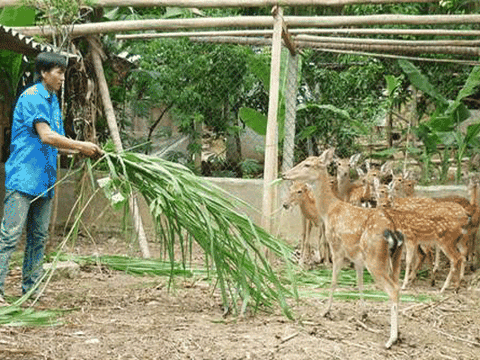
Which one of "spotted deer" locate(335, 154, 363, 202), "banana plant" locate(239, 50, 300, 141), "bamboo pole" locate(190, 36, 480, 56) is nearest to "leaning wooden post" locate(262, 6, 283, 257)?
"bamboo pole" locate(190, 36, 480, 56)

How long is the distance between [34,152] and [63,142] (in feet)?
1.09

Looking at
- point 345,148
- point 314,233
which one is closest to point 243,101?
point 345,148

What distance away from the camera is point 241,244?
240 inches

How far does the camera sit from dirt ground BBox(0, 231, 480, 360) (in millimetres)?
5270

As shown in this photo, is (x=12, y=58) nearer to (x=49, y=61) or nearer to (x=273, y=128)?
(x=49, y=61)

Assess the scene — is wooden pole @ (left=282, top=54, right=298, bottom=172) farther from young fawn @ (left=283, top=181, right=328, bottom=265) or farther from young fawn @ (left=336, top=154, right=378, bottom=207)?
young fawn @ (left=336, top=154, right=378, bottom=207)

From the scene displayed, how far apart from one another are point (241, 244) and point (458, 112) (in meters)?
5.99

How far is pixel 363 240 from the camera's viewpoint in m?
6.35

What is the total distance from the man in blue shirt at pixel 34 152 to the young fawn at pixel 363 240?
2.10 m

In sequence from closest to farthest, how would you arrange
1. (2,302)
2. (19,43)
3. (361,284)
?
(2,302)
(361,284)
(19,43)

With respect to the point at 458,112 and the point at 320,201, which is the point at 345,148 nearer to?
the point at 458,112

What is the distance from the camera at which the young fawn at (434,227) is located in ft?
27.2

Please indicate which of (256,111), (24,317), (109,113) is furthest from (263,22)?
(24,317)

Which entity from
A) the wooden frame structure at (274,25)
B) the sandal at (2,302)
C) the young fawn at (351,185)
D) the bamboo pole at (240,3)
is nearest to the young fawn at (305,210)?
the young fawn at (351,185)
